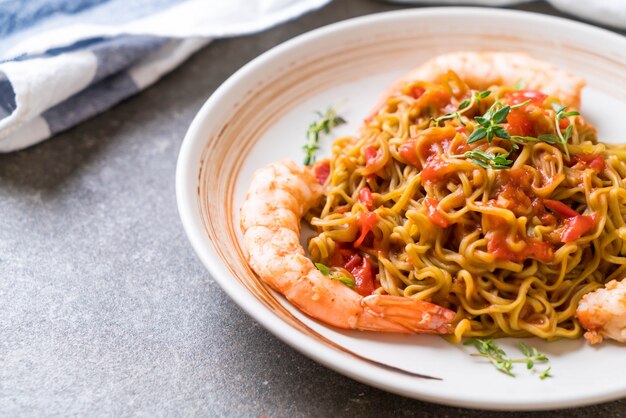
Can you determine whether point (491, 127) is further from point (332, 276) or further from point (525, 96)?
point (332, 276)

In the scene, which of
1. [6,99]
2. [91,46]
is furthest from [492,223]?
[6,99]

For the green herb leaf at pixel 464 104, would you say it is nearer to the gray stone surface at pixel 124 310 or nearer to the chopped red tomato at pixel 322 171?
the chopped red tomato at pixel 322 171

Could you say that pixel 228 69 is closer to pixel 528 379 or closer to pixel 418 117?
pixel 418 117

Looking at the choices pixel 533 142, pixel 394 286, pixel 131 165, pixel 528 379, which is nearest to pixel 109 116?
pixel 131 165

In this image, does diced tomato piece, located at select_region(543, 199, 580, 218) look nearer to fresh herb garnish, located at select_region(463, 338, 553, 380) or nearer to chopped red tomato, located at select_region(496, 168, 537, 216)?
chopped red tomato, located at select_region(496, 168, 537, 216)

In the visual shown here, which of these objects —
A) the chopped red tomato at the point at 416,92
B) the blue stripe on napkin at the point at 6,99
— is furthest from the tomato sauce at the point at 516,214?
the blue stripe on napkin at the point at 6,99

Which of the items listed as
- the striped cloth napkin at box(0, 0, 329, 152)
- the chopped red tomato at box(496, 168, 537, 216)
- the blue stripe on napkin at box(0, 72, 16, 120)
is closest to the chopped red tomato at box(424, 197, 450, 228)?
the chopped red tomato at box(496, 168, 537, 216)
